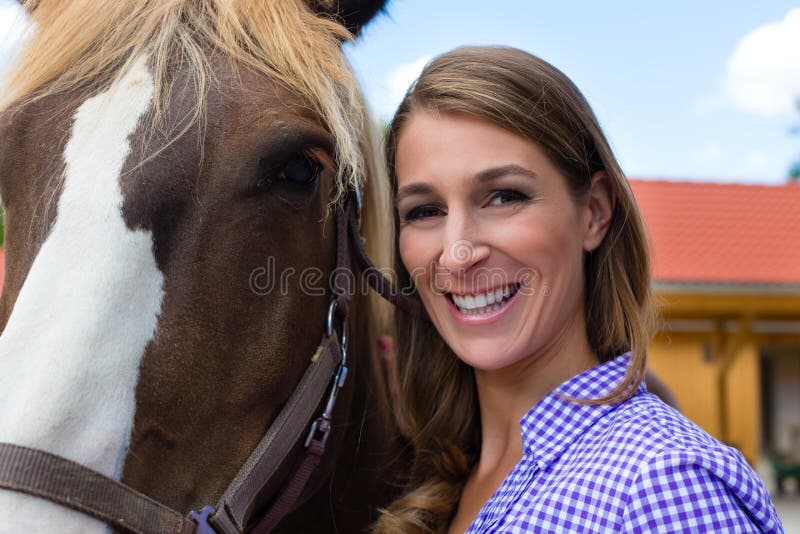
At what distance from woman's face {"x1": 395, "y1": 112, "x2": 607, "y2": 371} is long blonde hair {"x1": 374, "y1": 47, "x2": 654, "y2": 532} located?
5 cm

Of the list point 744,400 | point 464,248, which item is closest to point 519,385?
point 464,248

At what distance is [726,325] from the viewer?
1222 cm

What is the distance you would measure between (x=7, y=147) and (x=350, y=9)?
990mm

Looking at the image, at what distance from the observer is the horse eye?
1.63 m

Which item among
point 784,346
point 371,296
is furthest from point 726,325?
point 371,296

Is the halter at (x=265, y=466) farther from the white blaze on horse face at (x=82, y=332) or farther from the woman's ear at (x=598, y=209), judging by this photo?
the woman's ear at (x=598, y=209)


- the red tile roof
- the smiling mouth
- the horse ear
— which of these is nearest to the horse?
the horse ear

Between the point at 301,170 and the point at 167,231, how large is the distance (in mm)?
Result: 352

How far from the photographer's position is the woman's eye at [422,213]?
6.07 feet

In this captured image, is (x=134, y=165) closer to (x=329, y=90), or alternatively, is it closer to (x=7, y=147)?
Result: (x=7, y=147)

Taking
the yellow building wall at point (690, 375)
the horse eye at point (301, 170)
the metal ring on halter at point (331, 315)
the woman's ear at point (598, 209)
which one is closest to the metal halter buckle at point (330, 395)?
the metal ring on halter at point (331, 315)

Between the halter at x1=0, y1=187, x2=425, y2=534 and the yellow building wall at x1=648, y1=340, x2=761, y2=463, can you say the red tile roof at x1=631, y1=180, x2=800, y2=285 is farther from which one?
the halter at x1=0, y1=187, x2=425, y2=534

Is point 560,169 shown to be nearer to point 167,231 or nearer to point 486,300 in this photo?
point 486,300

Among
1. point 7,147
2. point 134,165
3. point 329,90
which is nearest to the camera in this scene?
point 134,165
